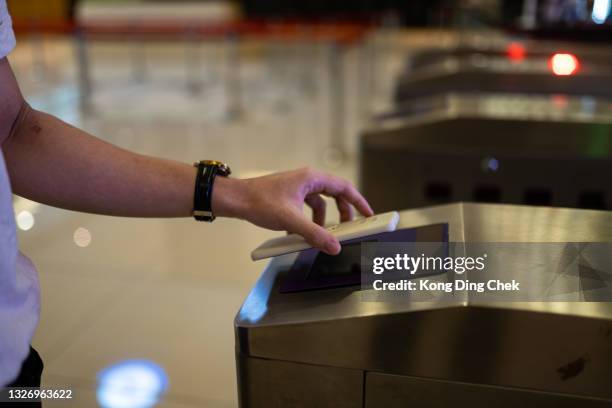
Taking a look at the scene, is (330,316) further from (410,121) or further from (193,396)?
(410,121)

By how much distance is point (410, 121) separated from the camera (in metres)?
1.54

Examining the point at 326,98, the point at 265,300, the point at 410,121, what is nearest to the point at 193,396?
the point at 265,300

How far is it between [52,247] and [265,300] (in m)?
1.30

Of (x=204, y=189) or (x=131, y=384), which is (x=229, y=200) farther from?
(x=131, y=384)

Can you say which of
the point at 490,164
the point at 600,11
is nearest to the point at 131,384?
the point at 490,164

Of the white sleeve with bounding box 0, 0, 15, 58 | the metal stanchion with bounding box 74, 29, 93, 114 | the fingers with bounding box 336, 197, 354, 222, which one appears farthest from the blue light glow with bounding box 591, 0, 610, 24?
the metal stanchion with bounding box 74, 29, 93, 114

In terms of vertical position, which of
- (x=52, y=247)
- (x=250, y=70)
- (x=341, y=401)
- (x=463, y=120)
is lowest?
(x=341, y=401)

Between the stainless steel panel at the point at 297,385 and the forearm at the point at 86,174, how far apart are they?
19 cm

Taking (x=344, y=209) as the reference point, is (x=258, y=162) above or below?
above

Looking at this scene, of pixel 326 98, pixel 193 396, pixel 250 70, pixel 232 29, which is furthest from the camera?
pixel 250 70

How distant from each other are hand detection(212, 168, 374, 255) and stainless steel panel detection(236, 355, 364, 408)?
123 millimetres

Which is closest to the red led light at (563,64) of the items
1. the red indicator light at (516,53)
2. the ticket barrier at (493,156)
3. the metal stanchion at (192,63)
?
the red indicator light at (516,53)

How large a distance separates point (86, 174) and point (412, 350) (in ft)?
1.23

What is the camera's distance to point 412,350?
2.02 feet
